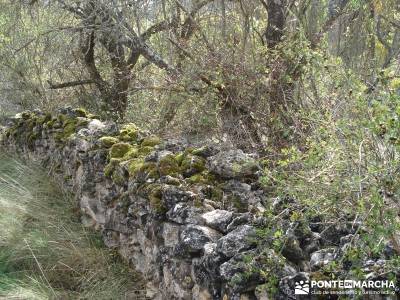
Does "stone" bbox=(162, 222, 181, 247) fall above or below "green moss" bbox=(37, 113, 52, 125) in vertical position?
below

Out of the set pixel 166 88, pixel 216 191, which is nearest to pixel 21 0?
pixel 166 88

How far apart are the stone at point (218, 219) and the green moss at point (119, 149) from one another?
1764mm

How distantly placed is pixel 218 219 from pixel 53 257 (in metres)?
1.85

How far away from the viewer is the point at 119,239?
15.5 ft

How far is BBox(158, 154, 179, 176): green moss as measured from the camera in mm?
4258

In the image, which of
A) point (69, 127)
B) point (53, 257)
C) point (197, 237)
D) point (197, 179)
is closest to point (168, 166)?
point (197, 179)

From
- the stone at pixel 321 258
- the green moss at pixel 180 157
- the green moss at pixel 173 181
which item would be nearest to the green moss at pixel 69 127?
the green moss at pixel 180 157

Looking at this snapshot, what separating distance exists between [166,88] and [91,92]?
310 cm

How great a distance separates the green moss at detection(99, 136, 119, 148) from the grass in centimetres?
80

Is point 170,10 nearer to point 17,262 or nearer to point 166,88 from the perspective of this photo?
point 166,88

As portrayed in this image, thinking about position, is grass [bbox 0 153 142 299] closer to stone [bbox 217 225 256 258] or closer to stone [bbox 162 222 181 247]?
stone [bbox 162 222 181 247]

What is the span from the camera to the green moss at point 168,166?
4258 millimetres

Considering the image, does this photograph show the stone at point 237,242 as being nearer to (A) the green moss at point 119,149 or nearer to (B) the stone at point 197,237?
(B) the stone at point 197,237

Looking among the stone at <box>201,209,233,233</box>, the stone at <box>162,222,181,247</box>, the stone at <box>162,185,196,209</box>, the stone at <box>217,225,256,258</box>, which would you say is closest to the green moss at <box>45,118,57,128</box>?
the stone at <box>162,185,196,209</box>
